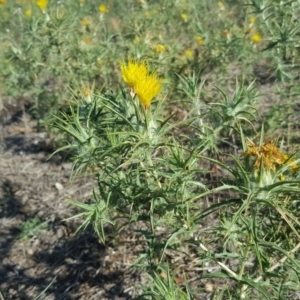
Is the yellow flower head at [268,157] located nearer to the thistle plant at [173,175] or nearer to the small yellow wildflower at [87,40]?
the thistle plant at [173,175]

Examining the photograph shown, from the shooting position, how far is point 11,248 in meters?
3.76

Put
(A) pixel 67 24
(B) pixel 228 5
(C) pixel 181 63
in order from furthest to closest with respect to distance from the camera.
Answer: (B) pixel 228 5
(C) pixel 181 63
(A) pixel 67 24

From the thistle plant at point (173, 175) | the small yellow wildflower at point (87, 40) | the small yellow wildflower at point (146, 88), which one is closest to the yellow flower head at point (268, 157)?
the thistle plant at point (173, 175)

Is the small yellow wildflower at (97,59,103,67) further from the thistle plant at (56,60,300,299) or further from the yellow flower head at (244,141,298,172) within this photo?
the yellow flower head at (244,141,298,172)

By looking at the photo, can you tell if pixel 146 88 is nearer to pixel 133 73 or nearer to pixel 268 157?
pixel 133 73

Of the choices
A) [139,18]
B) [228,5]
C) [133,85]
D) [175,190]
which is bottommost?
[228,5]

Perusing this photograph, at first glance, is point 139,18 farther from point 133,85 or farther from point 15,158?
point 133,85

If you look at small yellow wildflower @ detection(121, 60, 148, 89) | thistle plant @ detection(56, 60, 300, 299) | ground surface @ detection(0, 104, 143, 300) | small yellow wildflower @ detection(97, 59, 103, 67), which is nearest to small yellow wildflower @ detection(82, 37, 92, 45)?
small yellow wildflower @ detection(97, 59, 103, 67)

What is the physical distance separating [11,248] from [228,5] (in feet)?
15.3

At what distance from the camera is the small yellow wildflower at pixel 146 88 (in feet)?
5.41

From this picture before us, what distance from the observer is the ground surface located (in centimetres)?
318

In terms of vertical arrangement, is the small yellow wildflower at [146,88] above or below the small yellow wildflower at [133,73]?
below

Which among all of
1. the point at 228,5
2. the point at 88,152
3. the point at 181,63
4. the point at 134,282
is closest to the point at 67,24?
the point at 181,63

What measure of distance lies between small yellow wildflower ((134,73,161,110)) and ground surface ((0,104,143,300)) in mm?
1217
